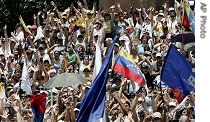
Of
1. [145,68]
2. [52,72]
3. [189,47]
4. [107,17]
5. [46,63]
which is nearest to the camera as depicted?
[189,47]

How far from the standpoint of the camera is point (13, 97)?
610 inches

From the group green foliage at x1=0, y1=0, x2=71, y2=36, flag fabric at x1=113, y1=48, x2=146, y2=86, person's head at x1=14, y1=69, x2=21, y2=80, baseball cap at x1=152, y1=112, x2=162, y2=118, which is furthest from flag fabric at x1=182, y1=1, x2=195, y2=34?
green foliage at x1=0, y1=0, x2=71, y2=36

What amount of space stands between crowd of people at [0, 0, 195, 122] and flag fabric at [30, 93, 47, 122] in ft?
0.65

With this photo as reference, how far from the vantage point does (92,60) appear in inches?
682

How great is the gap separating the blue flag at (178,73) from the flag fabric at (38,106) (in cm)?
316

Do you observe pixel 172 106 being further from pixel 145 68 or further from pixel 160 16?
pixel 160 16

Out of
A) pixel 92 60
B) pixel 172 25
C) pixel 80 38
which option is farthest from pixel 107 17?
pixel 92 60

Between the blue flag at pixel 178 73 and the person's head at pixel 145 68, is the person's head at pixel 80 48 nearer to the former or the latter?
the person's head at pixel 145 68

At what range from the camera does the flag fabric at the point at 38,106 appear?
13.2m

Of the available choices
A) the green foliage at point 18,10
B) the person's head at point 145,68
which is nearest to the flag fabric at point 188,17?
the person's head at point 145,68

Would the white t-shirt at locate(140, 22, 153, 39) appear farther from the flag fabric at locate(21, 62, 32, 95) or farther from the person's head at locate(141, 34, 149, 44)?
the flag fabric at locate(21, 62, 32, 95)

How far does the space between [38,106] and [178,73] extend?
4.11m

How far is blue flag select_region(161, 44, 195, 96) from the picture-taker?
10070 millimetres
